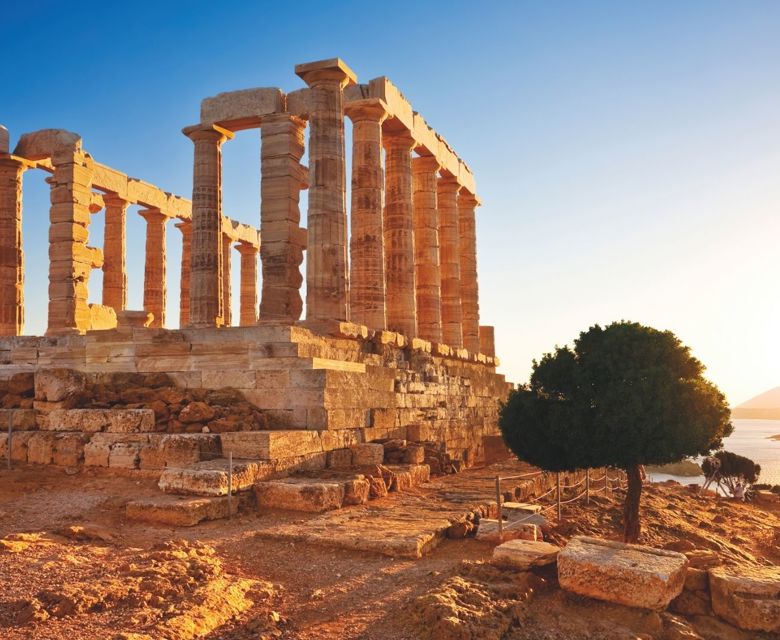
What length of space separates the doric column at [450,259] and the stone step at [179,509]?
60.1 ft

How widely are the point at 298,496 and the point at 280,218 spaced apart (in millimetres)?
10675

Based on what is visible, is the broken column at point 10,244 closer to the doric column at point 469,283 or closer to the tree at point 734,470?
the doric column at point 469,283

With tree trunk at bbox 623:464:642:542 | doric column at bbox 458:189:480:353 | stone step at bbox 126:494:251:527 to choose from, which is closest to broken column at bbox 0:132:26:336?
stone step at bbox 126:494:251:527

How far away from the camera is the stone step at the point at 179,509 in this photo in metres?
10.1

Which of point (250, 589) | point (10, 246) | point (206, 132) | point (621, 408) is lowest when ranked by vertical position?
point (250, 589)

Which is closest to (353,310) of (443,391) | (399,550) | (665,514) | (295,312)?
(295,312)

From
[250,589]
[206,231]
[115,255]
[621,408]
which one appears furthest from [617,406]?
[115,255]

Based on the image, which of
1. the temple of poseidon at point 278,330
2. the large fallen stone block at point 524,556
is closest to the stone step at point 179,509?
the temple of poseidon at point 278,330

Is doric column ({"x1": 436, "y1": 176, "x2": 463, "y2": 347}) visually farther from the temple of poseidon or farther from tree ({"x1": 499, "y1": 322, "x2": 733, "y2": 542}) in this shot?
tree ({"x1": 499, "y1": 322, "x2": 733, "y2": 542})

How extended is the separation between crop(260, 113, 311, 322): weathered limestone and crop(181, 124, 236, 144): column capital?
1860 millimetres

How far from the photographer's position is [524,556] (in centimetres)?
824

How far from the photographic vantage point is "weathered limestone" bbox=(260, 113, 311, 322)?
65.5ft

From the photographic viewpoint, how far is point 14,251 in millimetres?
24031

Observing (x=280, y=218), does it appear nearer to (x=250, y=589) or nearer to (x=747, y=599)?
(x=250, y=589)
